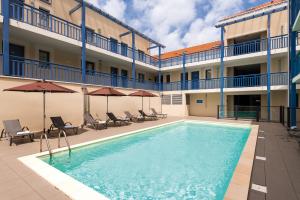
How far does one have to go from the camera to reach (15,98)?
29.6 feet

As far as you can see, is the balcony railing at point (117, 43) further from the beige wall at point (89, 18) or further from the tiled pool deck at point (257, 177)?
the tiled pool deck at point (257, 177)

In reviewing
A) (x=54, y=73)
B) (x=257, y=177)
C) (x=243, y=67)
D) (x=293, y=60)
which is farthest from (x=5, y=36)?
(x=243, y=67)

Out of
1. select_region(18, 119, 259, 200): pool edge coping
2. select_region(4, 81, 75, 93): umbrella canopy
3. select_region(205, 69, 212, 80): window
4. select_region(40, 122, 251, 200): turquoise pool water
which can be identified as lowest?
select_region(40, 122, 251, 200): turquoise pool water

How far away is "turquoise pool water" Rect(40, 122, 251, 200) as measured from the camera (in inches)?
172

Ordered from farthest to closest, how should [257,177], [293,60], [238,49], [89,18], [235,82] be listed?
[238,49] → [235,82] → [89,18] → [293,60] → [257,177]

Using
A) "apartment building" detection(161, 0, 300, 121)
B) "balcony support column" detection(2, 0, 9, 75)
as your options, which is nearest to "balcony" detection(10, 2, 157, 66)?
"balcony support column" detection(2, 0, 9, 75)

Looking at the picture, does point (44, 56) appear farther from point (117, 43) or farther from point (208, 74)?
point (208, 74)

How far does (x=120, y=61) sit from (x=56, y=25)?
250 inches

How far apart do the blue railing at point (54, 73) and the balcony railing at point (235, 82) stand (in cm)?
485

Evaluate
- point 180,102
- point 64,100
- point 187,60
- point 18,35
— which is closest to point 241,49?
point 187,60

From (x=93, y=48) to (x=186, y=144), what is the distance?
1020 cm

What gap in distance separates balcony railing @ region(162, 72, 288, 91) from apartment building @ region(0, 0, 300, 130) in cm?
7

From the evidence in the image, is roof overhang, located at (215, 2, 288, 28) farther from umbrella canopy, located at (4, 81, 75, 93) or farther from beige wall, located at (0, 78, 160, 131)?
umbrella canopy, located at (4, 81, 75, 93)

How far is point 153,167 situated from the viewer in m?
5.84
